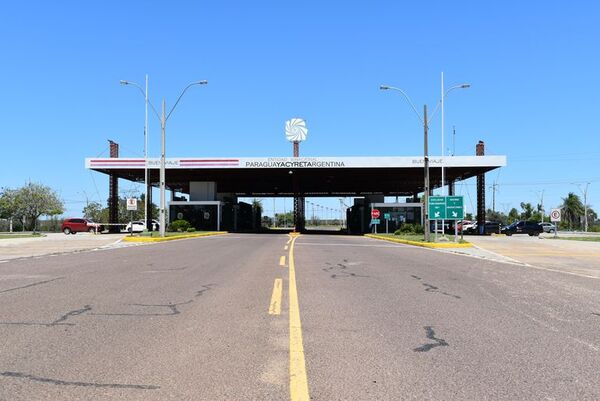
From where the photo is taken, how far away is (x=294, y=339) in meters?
6.51

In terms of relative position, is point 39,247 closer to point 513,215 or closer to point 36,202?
point 36,202

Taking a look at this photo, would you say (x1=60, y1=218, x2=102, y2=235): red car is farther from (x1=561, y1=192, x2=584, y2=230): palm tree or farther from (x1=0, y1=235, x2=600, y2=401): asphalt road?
(x1=561, y1=192, x2=584, y2=230): palm tree

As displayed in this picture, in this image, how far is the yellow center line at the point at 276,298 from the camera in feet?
27.5

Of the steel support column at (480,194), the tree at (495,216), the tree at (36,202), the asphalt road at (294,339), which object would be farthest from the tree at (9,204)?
the tree at (495,216)

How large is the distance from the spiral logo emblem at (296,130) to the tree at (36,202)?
32.7 metres

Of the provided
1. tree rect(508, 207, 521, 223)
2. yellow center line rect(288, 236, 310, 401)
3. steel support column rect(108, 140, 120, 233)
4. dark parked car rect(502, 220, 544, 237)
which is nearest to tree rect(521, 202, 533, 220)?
tree rect(508, 207, 521, 223)

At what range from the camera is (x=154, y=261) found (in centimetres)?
1720

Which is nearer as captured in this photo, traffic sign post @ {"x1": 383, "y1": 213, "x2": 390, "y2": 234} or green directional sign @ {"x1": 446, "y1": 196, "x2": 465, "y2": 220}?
green directional sign @ {"x1": 446, "y1": 196, "x2": 465, "y2": 220}

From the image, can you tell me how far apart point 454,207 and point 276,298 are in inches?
1012

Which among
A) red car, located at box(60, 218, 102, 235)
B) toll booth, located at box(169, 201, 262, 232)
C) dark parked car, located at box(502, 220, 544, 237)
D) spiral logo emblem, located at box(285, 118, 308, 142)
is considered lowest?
dark parked car, located at box(502, 220, 544, 237)

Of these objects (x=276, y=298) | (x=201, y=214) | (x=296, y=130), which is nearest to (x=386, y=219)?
(x=296, y=130)

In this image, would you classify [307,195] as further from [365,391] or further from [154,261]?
[365,391]

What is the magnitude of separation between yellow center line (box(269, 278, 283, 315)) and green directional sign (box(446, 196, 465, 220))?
75.6 feet

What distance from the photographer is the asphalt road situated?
4758 mm
